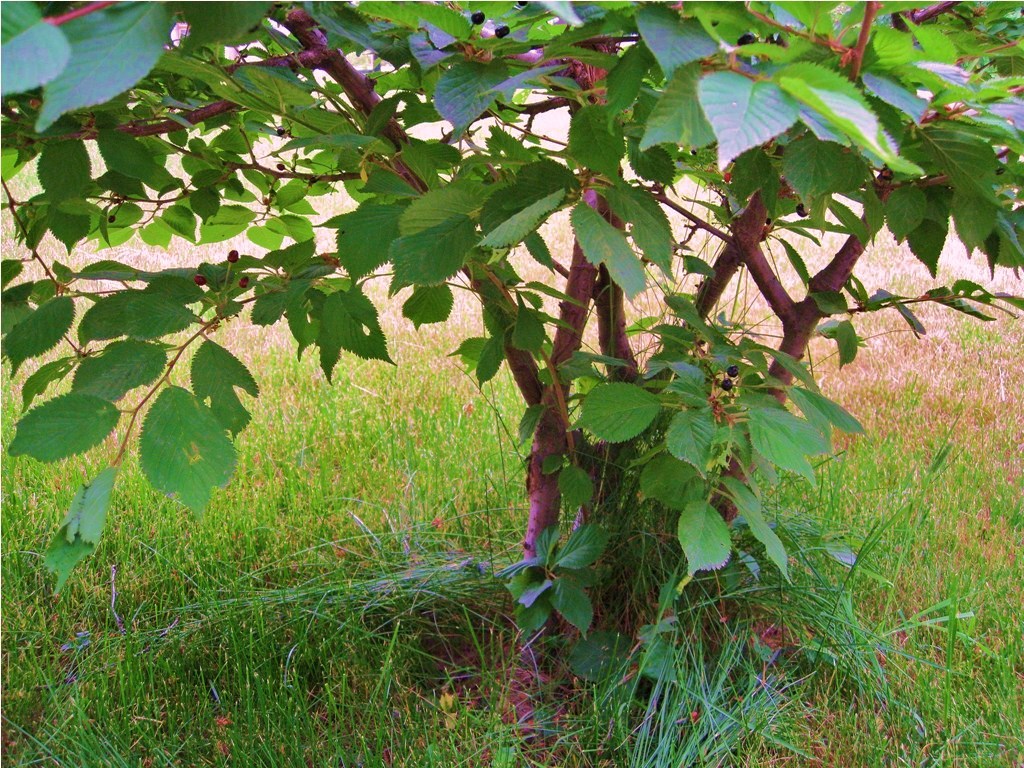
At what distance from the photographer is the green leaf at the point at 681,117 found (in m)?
0.62

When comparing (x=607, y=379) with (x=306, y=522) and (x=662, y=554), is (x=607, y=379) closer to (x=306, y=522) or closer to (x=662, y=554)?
(x=662, y=554)

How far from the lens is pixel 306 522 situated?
231 centimetres

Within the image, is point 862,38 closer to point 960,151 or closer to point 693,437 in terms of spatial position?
point 960,151

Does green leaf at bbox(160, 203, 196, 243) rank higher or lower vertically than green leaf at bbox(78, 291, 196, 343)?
lower

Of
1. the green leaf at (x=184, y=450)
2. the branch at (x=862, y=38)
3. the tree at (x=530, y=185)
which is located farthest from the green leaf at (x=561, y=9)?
the green leaf at (x=184, y=450)

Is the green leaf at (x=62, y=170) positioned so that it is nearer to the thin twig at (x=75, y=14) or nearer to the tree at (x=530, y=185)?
the tree at (x=530, y=185)

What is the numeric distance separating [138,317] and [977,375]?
3.34m

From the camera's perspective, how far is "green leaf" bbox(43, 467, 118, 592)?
86 cm

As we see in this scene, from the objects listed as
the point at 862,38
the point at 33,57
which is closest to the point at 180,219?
the point at 33,57

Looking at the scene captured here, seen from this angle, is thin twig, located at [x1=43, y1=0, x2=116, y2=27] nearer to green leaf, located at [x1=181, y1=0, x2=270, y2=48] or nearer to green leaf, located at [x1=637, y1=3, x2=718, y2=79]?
green leaf, located at [x1=181, y1=0, x2=270, y2=48]

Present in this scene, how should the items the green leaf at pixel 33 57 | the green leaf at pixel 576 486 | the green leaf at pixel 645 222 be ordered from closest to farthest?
the green leaf at pixel 33 57 < the green leaf at pixel 645 222 < the green leaf at pixel 576 486

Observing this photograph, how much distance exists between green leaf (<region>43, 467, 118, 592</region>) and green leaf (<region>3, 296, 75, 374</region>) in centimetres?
31

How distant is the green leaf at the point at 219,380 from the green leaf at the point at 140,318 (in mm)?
44

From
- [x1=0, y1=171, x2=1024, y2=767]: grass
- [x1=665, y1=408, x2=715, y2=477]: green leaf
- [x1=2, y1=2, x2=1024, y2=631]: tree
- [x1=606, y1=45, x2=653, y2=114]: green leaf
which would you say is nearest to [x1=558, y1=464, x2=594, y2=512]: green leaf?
[x1=2, y1=2, x2=1024, y2=631]: tree
